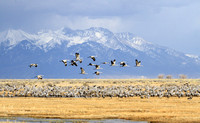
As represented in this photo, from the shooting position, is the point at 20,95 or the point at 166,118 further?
the point at 20,95

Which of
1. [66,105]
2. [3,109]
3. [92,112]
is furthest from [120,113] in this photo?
[3,109]

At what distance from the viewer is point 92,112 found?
46375 millimetres

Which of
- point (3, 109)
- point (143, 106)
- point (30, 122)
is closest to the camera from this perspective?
point (30, 122)

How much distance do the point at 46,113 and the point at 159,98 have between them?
22.9m

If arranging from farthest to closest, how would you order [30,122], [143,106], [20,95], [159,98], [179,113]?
[20,95]
[159,98]
[143,106]
[179,113]
[30,122]

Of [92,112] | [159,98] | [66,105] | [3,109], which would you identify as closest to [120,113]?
[92,112]

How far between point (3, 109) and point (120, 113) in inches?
515

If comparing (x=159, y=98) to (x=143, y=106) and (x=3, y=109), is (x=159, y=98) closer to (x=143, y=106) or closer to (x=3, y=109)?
(x=143, y=106)

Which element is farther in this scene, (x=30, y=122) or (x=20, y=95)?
(x=20, y=95)

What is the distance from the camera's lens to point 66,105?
52969mm

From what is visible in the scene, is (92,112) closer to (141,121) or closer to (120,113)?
(120,113)

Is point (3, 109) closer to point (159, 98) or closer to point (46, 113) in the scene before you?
point (46, 113)

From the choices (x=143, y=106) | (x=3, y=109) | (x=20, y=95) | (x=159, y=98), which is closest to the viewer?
(x=3, y=109)

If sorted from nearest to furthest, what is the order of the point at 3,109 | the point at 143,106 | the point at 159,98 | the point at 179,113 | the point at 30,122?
the point at 30,122, the point at 179,113, the point at 3,109, the point at 143,106, the point at 159,98
